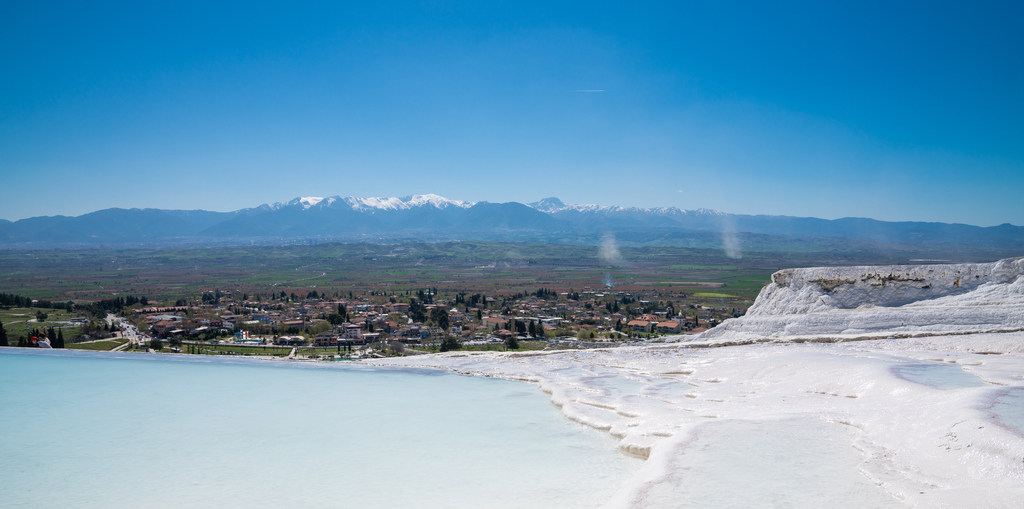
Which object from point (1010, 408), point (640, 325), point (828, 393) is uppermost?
point (1010, 408)

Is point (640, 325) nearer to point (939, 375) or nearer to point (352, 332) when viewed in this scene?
point (352, 332)

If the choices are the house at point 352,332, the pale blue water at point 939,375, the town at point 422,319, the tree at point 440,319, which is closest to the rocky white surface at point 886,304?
the pale blue water at point 939,375

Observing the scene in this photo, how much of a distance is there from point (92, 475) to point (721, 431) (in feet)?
21.8

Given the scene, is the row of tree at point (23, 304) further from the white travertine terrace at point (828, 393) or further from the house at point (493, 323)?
the white travertine terrace at point (828, 393)

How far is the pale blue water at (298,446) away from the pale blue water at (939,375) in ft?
13.5

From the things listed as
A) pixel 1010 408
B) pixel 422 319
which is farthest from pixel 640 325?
pixel 1010 408

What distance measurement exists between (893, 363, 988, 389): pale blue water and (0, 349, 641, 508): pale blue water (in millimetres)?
4114

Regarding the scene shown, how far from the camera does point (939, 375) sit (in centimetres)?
752

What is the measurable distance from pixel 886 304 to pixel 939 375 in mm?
7138

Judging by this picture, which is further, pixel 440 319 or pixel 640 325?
pixel 440 319

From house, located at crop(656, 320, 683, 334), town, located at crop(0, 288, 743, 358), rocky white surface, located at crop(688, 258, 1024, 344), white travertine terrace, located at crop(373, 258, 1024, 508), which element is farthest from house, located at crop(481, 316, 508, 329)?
rocky white surface, located at crop(688, 258, 1024, 344)

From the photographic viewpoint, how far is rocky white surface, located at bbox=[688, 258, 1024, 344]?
38.7 feet

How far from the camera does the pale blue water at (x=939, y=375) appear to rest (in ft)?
22.8

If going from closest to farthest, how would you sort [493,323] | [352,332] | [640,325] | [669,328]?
[352,332] < [669,328] < [640,325] < [493,323]
